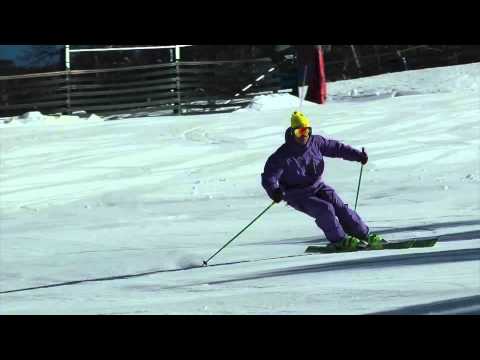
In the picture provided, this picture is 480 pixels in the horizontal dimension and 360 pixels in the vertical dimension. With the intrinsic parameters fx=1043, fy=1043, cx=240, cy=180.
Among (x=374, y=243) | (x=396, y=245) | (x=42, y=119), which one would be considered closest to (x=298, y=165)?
(x=374, y=243)

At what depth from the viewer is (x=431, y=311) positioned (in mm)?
5156

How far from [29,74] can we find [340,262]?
14.8 metres

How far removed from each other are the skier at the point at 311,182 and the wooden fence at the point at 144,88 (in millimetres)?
13310

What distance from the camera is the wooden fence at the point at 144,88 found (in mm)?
21844

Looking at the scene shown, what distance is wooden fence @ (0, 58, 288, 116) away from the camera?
21844 mm

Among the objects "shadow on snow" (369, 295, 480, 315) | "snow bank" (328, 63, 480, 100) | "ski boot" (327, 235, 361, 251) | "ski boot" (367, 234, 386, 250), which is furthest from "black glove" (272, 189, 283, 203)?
"snow bank" (328, 63, 480, 100)

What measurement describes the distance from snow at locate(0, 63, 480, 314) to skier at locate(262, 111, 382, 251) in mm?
409

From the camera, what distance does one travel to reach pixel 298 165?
8.96 metres

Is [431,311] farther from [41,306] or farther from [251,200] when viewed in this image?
[251,200]

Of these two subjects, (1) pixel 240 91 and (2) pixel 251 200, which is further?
(1) pixel 240 91

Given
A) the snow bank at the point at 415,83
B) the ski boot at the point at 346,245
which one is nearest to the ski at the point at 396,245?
the ski boot at the point at 346,245
